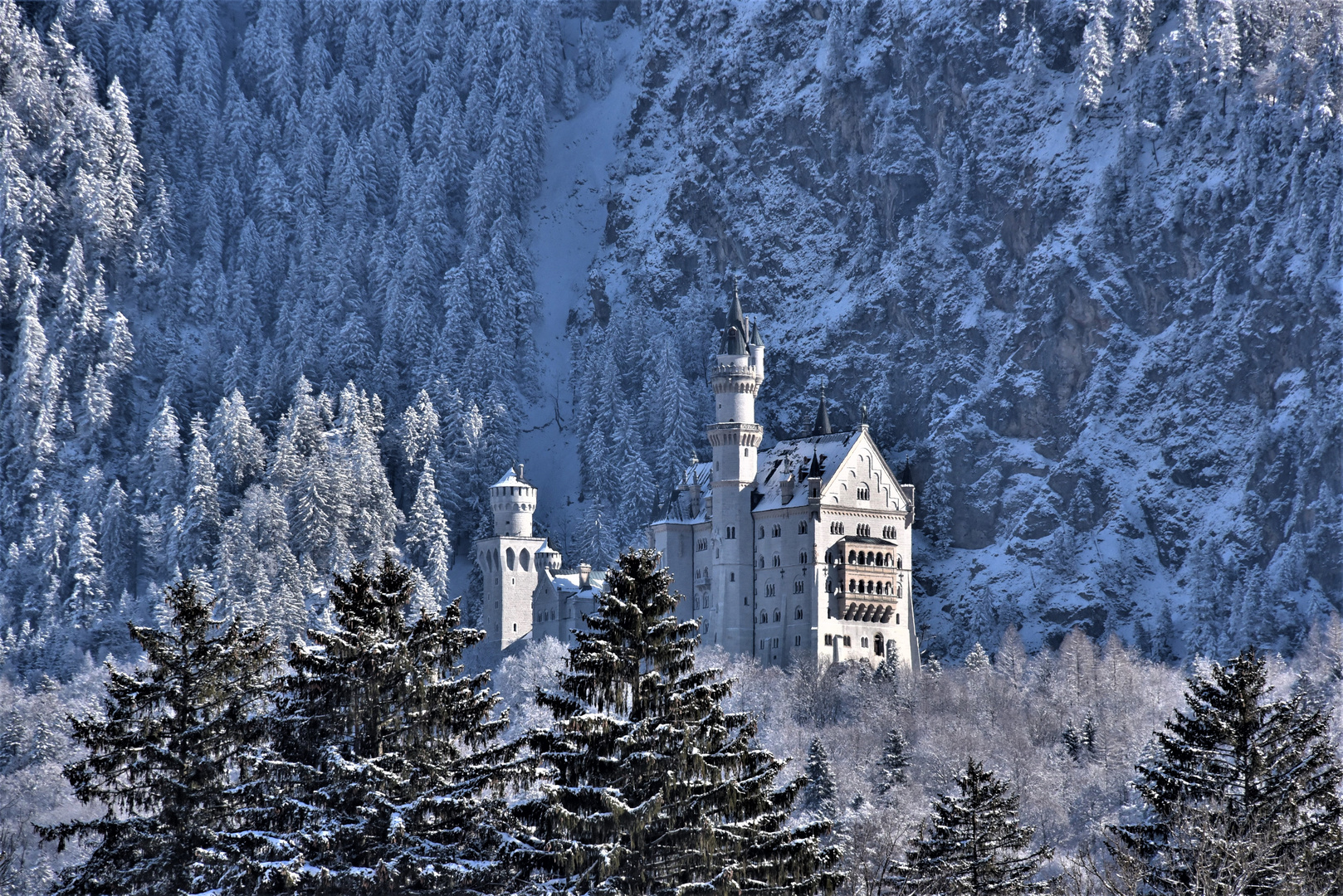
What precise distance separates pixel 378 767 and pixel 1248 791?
69.3 ft

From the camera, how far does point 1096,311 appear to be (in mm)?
169625

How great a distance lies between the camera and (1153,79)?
172 metres

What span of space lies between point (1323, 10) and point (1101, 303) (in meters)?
29.6

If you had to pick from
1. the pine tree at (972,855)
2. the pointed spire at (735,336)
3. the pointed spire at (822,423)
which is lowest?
the pine tree at (972,855)

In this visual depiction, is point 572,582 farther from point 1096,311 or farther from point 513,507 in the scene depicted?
point 1096,311

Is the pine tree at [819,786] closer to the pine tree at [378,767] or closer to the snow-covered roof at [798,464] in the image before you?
the snow-covered roof at [798,464]

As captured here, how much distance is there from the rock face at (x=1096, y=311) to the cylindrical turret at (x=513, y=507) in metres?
26.8

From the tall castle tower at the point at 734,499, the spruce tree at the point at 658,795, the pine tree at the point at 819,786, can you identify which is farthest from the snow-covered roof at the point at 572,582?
the spruce tree at the point at 658,795

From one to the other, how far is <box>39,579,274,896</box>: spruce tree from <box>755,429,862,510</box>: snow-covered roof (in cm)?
9933

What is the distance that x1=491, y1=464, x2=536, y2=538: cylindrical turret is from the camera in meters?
162

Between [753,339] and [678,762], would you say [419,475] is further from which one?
[678,762]

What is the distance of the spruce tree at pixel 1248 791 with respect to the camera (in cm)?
4775

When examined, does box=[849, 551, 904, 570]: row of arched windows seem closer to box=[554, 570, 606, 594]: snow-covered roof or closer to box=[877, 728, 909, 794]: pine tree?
box=[554, 570, 606, 594]: snow-covered roof

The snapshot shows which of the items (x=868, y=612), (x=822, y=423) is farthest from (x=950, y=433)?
(x=868, y=612)
